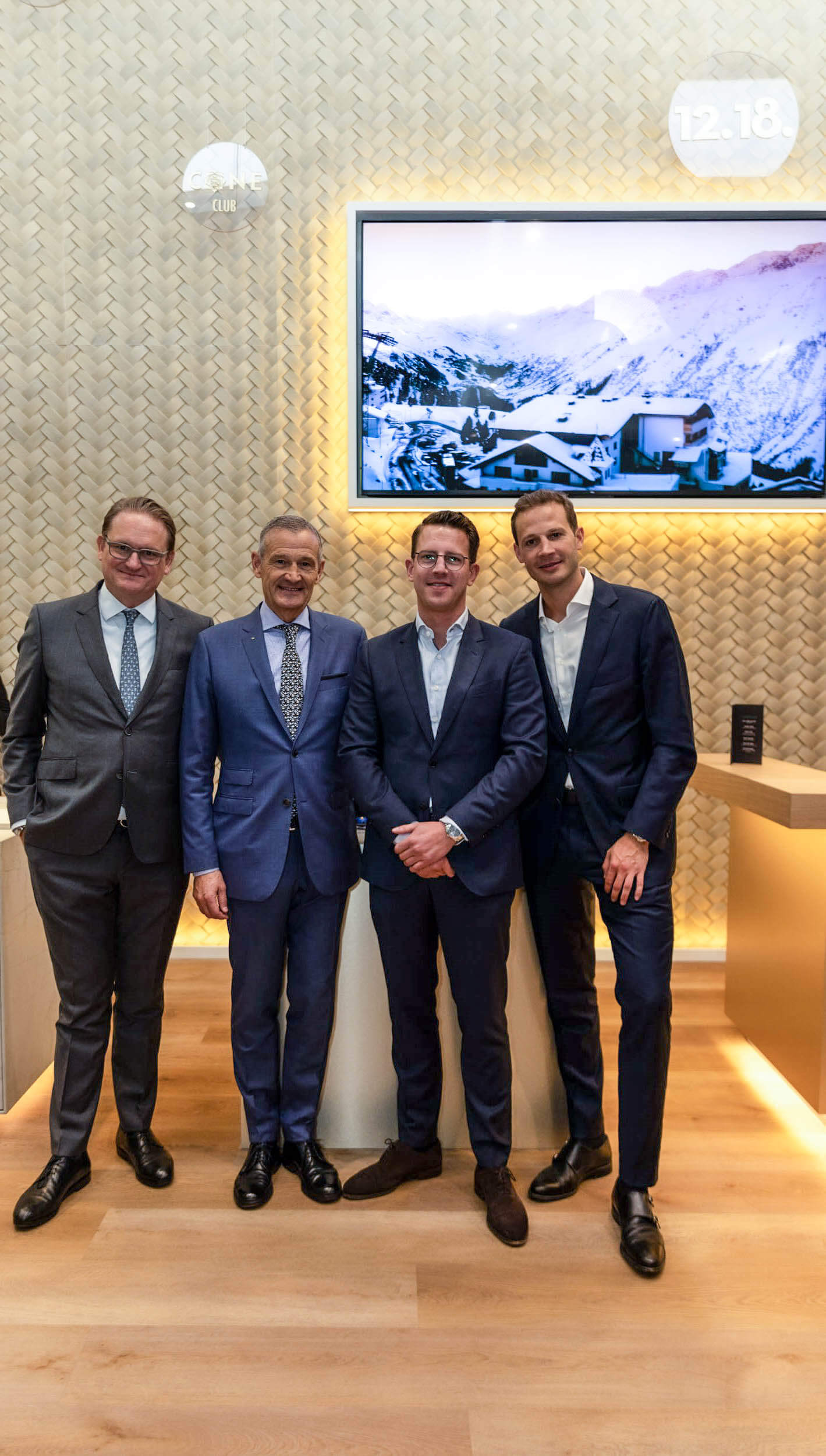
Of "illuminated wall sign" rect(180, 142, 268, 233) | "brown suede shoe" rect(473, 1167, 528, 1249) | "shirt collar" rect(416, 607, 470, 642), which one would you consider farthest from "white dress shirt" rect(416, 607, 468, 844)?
"illuminated wall sign" rect(180, 142, 268, 233)

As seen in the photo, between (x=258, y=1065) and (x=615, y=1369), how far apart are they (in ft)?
3.74

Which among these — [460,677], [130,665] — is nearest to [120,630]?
[130,665]

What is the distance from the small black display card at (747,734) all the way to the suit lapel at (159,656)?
7.35 ft

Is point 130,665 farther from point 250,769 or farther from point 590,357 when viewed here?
point 590,357

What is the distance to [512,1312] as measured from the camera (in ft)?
6.68

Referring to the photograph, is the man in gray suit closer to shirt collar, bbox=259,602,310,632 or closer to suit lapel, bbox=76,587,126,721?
suit lapel, bbox=76,587,126,721

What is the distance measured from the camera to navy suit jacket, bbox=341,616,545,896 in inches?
91.1

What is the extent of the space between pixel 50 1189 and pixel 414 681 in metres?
1.66

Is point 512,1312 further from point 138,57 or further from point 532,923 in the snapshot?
point 138,57

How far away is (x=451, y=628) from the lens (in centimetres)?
241

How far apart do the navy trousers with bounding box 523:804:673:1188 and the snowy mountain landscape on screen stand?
101 inches

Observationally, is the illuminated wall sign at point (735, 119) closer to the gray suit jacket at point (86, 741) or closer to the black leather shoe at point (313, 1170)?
the gray suit jacket at point (86, 741)

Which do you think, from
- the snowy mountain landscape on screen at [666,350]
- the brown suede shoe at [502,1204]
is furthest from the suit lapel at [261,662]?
the snowy mountain landscape on screen at [666,350]

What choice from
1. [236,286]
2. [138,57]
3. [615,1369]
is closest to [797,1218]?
[615,1369]
